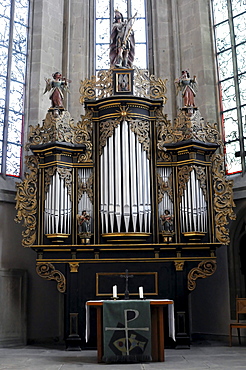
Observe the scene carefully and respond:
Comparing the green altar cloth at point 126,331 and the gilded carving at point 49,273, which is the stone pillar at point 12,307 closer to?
the gilded carving at point 49,273

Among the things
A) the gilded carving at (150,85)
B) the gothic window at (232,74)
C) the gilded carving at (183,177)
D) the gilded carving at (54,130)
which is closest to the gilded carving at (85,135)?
the gilded carving at (54,130)

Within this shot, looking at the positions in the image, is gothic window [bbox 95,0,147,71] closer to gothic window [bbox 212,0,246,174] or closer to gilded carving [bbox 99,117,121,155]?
gothic window [bbox 212,0,246,174]

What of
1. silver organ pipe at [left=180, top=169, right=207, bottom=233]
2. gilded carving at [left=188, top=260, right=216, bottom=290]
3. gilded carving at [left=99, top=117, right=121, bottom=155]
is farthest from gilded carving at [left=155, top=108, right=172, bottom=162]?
gilded carving at [left=188, top=260, right=216, bottom=290]

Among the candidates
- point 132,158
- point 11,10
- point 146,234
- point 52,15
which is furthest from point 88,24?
point 146,234

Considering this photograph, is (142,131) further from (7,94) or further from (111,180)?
(7,94)

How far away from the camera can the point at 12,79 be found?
15055 mm

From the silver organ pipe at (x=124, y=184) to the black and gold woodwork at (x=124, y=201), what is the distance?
0.03m

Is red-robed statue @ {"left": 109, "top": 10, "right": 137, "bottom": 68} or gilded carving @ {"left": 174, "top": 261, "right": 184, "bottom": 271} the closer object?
gilded carving @ {"left": 174, "top": 261, "right": 184, "bottom": 271}

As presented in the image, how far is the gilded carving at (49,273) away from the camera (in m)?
12.2

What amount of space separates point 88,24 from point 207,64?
436 centimetres

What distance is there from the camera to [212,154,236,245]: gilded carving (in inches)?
492

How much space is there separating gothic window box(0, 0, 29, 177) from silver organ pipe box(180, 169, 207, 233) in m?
5.18

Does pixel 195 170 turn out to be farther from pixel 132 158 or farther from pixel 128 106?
pixel 128 106

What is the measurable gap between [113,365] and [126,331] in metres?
0.66
